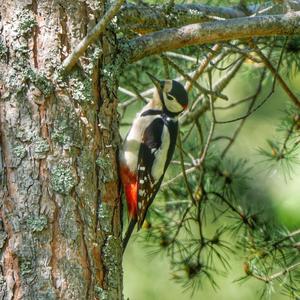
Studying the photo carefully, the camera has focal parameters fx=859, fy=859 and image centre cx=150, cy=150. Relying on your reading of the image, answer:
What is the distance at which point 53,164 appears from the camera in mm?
2523

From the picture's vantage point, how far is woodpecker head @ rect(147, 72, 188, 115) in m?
3.43

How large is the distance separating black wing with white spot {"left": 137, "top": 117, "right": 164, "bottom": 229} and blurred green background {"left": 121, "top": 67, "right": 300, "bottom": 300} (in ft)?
5.75

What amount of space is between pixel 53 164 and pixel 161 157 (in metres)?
0.95

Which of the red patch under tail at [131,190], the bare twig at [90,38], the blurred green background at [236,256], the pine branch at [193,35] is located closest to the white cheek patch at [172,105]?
the red patch under tail at [131,190]

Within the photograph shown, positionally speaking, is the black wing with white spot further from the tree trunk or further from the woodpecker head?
the tree trunk

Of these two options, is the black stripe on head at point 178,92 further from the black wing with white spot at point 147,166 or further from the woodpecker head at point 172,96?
the black wing with white spot at point 147,166

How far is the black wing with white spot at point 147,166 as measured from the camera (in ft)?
10.8

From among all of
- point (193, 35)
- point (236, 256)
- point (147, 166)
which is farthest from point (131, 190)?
point (236, 256)

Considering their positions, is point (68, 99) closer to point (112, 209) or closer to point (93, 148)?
point (93, 148)

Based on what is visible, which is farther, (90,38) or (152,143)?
(152,143)

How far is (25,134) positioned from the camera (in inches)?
98.4

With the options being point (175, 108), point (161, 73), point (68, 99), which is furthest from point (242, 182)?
point (68, 99)

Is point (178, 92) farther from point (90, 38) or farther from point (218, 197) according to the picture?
point (90, 38)

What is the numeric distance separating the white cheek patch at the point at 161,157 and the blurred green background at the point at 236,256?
1.71m
